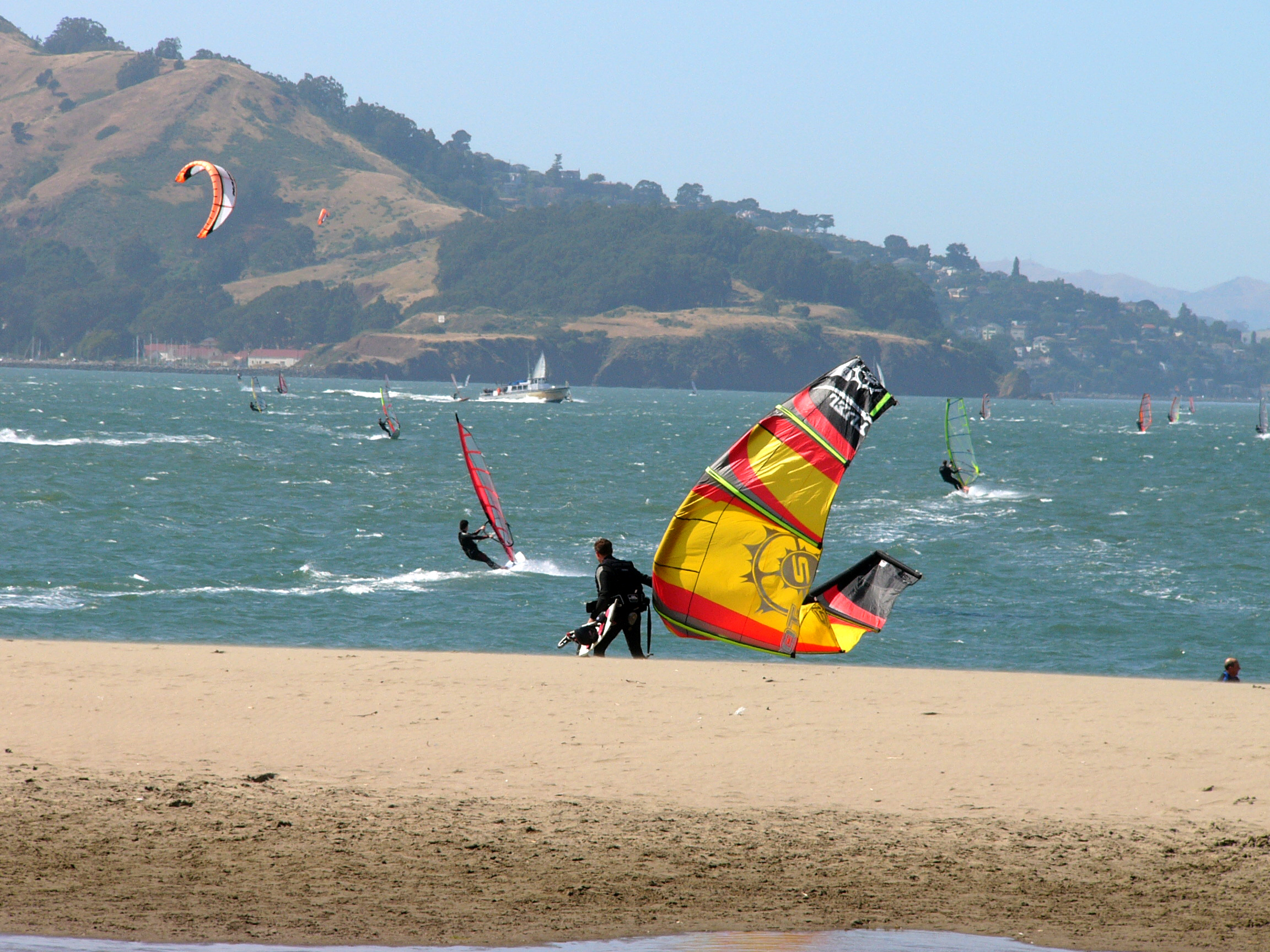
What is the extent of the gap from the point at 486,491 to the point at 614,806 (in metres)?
13.8

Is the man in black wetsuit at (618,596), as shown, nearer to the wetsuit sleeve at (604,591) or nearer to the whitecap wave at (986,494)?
the wetsuit sleeve at (604,591)

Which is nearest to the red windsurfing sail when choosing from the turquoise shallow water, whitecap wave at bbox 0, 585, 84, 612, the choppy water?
the turquoise shallow water

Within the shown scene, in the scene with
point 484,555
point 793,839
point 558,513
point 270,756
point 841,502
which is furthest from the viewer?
point 841,502

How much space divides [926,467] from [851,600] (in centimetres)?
3856

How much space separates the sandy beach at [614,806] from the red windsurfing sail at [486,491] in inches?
384

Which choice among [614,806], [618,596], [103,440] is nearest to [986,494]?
[618,596]

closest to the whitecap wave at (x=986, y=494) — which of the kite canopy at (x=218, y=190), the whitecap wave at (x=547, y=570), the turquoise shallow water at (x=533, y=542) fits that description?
the turquoise shallow water at (x=533, y=542)

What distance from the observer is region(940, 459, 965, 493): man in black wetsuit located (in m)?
35.0

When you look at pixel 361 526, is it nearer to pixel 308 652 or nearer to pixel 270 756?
pixel 308 652

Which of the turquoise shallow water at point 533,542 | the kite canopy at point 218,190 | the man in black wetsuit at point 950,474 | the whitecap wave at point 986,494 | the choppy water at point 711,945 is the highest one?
the kite canopy at point 218,190

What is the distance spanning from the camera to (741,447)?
35.7 ft

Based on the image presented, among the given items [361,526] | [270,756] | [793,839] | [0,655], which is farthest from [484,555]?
[793,839]

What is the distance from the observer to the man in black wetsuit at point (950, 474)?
115 ft

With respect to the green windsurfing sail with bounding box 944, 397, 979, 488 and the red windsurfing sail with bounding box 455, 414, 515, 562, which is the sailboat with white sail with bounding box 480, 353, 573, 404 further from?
the red windsurfing sail with bounding box 455, 414, 515, 562
